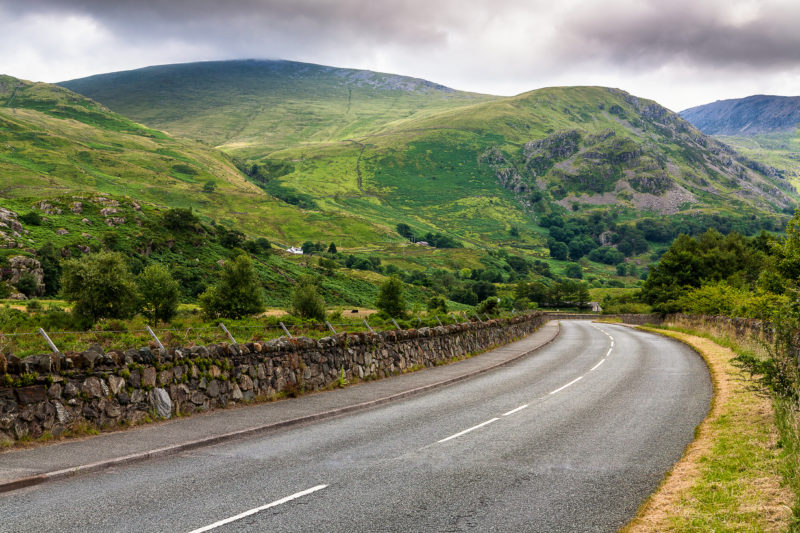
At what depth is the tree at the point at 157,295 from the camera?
5719cm

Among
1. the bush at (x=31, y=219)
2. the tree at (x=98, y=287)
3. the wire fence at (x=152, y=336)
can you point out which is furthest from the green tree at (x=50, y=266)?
the wire fence at (x=152, y=336)

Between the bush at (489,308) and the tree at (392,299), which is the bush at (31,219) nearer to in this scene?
the tree at (392,299)

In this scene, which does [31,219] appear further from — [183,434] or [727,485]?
[727,485]

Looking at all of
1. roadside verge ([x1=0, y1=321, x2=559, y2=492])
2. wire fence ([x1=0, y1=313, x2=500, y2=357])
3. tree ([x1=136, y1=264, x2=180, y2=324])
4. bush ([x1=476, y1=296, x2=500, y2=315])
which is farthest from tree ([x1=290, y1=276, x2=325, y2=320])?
roadside verge ([x1=0, y1=321, x2=559, y2=492])

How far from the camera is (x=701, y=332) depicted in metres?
42.6

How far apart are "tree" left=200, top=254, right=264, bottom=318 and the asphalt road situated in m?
58.8

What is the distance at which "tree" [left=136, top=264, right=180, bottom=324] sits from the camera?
57.2 metres

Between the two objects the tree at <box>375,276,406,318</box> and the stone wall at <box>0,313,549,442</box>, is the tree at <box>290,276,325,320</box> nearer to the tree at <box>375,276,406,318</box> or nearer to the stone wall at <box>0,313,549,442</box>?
the tree at <box>375,276,406,318</box>

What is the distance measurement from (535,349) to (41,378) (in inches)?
1155

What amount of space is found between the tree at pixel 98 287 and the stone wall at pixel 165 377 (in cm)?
3813

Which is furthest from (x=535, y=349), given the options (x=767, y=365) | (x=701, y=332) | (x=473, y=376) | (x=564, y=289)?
(x=564, y=289)

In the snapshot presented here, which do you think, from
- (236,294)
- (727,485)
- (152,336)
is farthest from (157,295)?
(727,485)

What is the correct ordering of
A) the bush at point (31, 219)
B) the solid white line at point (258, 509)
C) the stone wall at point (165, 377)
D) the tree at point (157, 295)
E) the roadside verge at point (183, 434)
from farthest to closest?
1. the bush at point (31, 219)
2. the tree at point (157, 295)
3. the stone wall at point (165, 377)
4. the roadside verge at point (183, 434)
5. the solid white line at point (258, 509)

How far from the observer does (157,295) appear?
5797 cm
